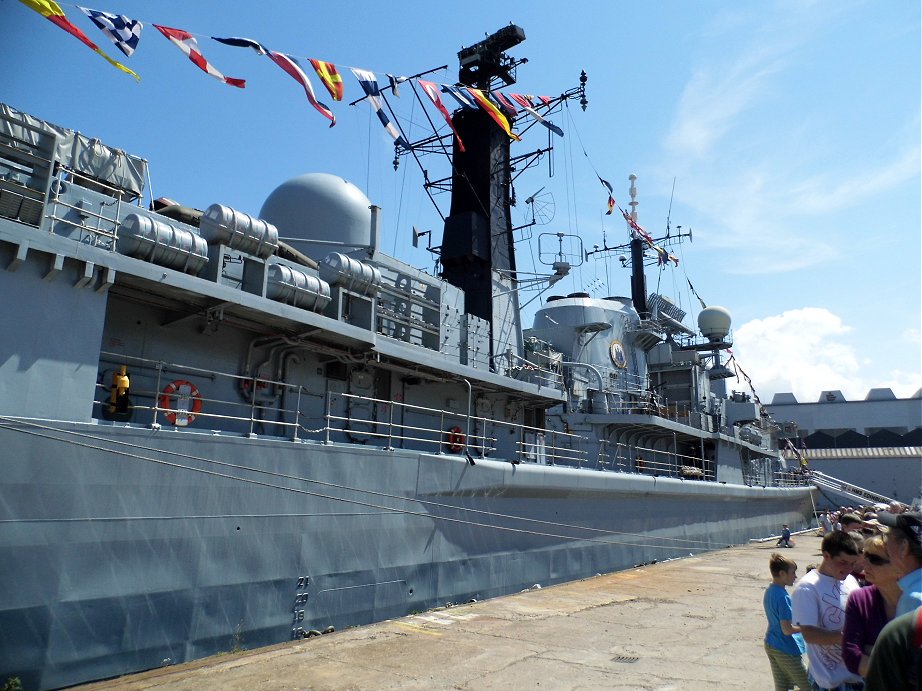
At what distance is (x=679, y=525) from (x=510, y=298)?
7350 mm

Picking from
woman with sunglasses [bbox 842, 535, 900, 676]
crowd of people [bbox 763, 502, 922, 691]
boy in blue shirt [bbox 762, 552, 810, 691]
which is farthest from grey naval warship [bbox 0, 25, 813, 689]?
woman with sunglasses [bbox 842, 535, 900, 676]

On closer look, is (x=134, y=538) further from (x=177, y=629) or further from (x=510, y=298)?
(x=510, y=298)

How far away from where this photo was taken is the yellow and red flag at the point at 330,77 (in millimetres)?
9242

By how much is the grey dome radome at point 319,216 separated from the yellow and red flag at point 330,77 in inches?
89.4

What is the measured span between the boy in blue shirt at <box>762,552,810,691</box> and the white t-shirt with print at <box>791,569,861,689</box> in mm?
354

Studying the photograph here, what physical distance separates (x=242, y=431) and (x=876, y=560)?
300 inches

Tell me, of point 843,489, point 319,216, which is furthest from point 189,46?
point 843,489

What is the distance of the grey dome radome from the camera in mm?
11102

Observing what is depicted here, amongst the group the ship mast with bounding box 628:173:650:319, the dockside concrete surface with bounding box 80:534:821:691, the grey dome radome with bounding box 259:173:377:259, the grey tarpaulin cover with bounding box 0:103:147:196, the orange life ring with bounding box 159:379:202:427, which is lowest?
the dockside concrete surface with bounding box 80:534:821:691

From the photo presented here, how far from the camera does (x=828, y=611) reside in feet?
11.1

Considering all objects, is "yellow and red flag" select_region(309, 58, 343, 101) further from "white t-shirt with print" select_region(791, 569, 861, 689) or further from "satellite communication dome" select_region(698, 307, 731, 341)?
"satellite communication dome" select_region(698, 307, 731, 341)

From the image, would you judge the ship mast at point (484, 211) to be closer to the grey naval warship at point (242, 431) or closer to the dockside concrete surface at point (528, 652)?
the grey naval warship at point (242, 431)

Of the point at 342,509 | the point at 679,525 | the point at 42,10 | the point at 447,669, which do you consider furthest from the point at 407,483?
the point at 679,525

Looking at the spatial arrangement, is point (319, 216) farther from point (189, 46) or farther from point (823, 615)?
point (823, 615)
